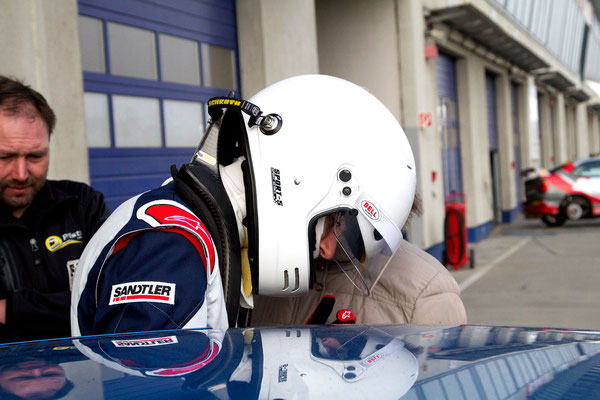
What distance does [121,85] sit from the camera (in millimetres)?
5055

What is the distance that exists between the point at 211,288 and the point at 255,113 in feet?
1.49

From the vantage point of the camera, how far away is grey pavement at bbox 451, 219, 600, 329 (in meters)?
6.74

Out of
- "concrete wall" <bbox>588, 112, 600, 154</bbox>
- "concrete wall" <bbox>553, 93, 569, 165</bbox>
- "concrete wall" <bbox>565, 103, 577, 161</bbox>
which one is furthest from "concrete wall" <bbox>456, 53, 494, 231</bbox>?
"concrete wall" <bbox>588, 112, 600, 154</bbox>

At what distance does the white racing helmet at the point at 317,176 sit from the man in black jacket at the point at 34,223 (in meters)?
0.98

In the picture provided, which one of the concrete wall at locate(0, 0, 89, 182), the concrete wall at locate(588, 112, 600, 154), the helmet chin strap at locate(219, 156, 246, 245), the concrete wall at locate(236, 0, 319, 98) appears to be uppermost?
the concrete wall at locate(588, 112, 600, 154)

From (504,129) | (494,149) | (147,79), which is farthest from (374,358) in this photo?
(504,129)

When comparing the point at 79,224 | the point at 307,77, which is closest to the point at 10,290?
the point at 79,224

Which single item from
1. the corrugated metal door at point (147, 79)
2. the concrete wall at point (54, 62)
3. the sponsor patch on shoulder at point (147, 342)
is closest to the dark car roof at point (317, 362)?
the sponsor patch on shoulder at point (147, 342)

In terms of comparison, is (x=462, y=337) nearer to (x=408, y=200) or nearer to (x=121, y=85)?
(x=408, y=200)

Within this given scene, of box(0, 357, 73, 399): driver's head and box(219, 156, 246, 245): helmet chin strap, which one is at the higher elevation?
box(219, 156, 246, 245): helmet chin strap

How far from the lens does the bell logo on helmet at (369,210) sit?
1.52 m

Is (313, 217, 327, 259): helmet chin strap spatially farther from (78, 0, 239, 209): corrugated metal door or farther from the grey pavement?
the grey pavement

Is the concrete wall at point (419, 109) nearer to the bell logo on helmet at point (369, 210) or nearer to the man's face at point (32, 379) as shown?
the bell logo on helmet at point (369, 210)

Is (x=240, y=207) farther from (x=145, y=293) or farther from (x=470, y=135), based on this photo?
(x=470, y=135)
